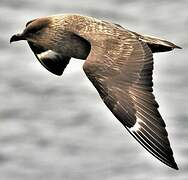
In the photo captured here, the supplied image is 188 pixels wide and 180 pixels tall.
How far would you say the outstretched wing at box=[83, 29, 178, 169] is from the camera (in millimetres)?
13805

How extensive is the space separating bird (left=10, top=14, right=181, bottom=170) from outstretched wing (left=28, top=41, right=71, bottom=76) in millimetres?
316

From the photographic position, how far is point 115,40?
48.2ft

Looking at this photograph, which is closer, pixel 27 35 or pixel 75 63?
pixel 27 35

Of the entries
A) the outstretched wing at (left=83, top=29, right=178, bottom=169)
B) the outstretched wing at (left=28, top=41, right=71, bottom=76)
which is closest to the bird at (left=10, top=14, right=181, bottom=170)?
the outstretched wing at (left=83, top=29, right=178, bottom=169)

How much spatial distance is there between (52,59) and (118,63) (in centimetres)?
172

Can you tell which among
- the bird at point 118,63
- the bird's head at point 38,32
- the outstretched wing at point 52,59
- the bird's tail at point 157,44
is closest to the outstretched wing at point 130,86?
the bird at point 118,63

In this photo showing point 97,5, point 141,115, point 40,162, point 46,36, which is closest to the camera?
point 141,115

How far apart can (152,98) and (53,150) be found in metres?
4.61

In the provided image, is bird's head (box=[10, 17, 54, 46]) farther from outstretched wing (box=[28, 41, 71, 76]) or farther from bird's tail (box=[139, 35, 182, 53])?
bird's tail (box=[139, 35, 182, 53])

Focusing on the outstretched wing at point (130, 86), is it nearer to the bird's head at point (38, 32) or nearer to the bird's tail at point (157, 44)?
the bird's tail at point (157, 44)

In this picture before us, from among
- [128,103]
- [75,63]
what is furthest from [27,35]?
[75,63]

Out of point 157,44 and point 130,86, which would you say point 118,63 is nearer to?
point 130,86

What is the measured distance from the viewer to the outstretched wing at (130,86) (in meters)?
13.8

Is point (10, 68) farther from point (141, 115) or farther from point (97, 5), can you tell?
point (141, 115)
